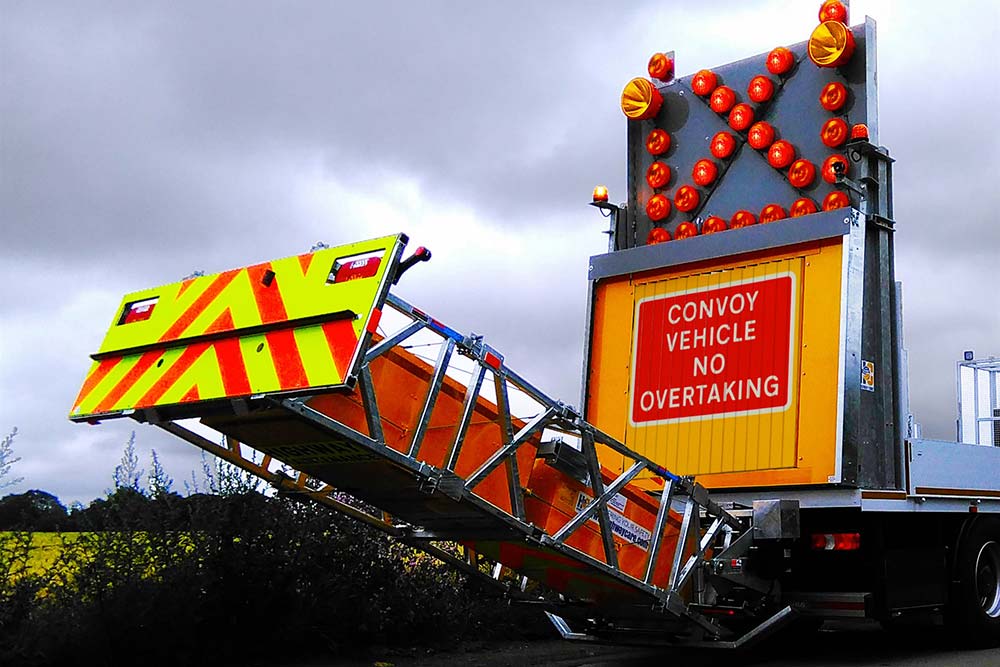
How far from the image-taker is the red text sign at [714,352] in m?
8.37

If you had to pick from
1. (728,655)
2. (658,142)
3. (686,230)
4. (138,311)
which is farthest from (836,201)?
(138,311)

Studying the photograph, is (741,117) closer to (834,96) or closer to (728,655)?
(834,96)

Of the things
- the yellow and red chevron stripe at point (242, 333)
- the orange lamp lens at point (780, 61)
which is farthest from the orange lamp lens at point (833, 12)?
the yellow and red chevron stripe at point (242, 333)

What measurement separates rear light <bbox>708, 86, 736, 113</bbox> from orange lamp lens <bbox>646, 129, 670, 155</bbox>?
463 millimetres

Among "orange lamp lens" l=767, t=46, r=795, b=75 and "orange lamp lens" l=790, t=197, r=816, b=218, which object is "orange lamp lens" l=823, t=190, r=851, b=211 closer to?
"orange lamp lens" l=790, t=197, r=816, b=218

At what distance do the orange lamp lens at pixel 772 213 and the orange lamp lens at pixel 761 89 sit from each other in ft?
2.85

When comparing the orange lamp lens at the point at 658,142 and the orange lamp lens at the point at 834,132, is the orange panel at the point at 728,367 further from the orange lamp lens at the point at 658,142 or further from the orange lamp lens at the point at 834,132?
the orange lamp lens at the point at 658,142

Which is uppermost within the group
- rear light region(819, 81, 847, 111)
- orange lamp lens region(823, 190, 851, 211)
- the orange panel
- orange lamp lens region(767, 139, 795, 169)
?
rear light region(819, 81, 847, 111)

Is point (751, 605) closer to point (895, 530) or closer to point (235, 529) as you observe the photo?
point (895, 530)

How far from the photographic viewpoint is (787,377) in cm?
825

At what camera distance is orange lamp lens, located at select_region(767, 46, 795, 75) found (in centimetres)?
898

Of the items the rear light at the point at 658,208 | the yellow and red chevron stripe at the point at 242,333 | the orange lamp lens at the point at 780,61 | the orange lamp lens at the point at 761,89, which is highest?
the orange lamp lens at the point at 780,61

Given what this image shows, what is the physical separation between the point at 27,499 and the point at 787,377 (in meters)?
5.27

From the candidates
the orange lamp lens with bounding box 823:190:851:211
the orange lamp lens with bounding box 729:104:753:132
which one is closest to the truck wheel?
the orange lamp lens with bounding box 823:190:851:211
